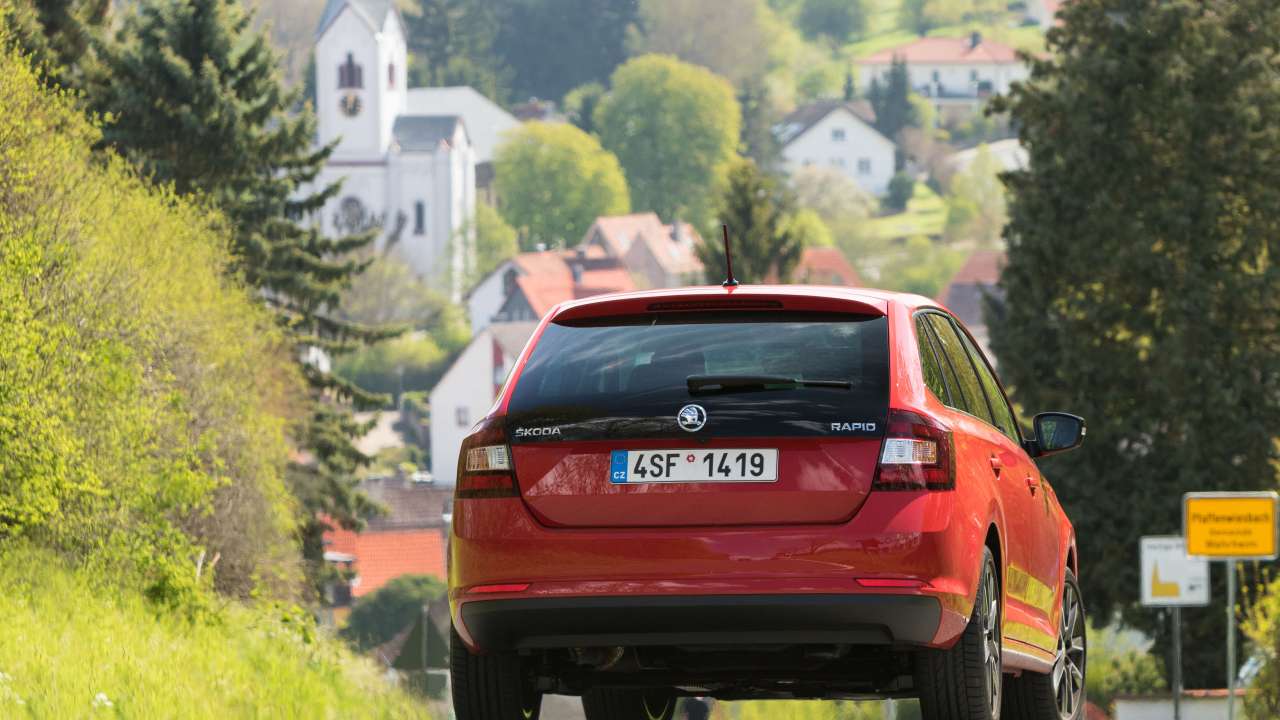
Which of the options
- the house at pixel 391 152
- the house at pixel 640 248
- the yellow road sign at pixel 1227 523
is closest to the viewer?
the yellow road sign at pixel 1227 523

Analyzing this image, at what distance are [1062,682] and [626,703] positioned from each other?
71.0 inches

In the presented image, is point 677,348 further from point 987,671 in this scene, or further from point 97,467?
point 97,467

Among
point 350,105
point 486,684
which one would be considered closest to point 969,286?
point 350,105

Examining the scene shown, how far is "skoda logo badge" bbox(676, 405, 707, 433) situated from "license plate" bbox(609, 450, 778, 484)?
0.24 ft

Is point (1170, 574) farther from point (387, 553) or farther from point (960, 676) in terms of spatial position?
point (387, 553)

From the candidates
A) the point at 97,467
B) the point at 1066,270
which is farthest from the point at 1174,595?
the point at 1066,270

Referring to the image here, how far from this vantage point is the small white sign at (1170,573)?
94.2 feet

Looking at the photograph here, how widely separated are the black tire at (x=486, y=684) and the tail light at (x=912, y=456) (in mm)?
1435

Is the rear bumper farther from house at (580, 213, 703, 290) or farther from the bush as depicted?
house at (580, 213, 703, 290)

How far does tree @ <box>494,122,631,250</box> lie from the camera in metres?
192

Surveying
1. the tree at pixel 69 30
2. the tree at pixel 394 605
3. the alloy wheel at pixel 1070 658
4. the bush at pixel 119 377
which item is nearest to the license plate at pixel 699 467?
the alloy wheel at pixel 1070 658

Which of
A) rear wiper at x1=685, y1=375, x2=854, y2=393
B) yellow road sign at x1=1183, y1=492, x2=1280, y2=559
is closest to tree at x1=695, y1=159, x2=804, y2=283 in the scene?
yellow road sign at x1=1183, y1=492, x2=1280, y2=559

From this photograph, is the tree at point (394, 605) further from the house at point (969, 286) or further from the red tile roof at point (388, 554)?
the house at point (969, 286)

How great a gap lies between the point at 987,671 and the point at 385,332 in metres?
43.3
